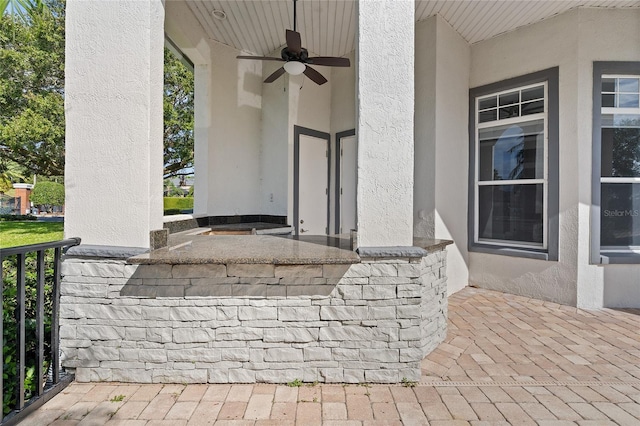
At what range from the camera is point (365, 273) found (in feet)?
7.12

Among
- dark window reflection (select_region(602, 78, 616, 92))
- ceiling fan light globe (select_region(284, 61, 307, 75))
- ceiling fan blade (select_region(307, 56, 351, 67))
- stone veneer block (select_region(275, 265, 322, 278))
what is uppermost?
ceiling fan blade (select_region(307, 56, 351, 67))

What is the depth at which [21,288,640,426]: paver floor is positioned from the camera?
71.7 inches

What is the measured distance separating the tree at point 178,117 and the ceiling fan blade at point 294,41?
6.61 m

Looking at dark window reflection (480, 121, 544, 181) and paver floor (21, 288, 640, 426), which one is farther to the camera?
dark window reflection (480, 121, 544, 181)

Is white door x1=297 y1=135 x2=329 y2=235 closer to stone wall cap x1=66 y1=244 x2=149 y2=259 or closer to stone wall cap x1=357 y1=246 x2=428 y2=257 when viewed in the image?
stone wall cap x1=357 y1=246 x2=428 y2=257

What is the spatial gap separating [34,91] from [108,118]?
8.25 meters

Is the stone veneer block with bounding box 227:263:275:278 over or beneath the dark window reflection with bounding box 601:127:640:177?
beneath

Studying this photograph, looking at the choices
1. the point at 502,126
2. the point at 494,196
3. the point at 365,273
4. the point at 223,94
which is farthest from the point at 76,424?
the point at 502,126

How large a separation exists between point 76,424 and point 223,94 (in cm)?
395

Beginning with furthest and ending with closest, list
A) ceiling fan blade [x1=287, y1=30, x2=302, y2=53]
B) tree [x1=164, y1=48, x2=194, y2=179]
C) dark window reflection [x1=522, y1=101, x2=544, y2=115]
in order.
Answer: tree [x1=164, y1=48, x2=194, y2=179], dark window reflection [x1=522, y1=101, x2=544, y2=115], ceiling fan blade [x1=287, y1=30, x2=302, y2=53]

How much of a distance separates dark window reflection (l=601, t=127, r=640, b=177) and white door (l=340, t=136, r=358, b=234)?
128 inches

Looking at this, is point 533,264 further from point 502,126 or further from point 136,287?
point 136,287

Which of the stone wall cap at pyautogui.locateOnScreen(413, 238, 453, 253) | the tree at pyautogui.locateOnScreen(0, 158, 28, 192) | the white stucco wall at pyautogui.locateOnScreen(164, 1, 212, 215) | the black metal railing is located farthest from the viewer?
the tree at pyautogui.locateOnScreen(0, 158, 28, 192)

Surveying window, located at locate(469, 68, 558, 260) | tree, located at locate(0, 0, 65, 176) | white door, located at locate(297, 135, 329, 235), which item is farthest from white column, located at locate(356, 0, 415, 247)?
tree, located at locate(0, 0, 65, 176)
